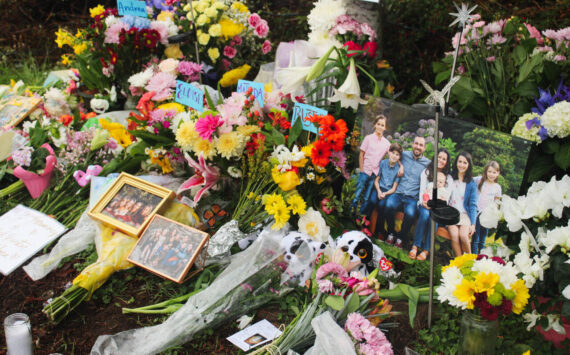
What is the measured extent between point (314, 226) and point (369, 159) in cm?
42

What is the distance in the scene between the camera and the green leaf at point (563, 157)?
2.21m

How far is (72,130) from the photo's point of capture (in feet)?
11.0

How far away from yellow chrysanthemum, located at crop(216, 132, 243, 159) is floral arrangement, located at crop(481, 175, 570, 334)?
4.07 ft

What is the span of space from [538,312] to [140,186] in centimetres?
194

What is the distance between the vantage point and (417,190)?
230 cm

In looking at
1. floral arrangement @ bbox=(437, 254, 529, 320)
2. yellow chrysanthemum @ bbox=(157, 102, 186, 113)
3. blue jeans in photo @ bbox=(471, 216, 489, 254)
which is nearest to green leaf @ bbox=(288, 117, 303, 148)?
yellow chrysanthemum @ bbox=(157, 102, 186, 113)

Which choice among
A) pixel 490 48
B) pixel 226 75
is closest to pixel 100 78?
pixel 226 75

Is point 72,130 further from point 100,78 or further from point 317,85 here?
point 317,85

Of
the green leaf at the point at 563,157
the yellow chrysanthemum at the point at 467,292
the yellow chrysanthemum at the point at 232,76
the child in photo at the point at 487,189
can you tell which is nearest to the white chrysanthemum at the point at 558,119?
the green leaf at the point at 563,157

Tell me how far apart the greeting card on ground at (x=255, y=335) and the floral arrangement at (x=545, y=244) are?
95 centimetres

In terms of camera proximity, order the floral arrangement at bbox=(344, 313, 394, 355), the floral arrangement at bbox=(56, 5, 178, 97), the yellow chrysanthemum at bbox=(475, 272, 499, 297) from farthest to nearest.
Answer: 1. the floral arrangement at bbox=(56, 5, 178, 97)
2. the floral arrangement at bbox=(344, 313, 394, 355)
3. the yellow chrysanthemum at bbox=(475, 272, 499, 297)

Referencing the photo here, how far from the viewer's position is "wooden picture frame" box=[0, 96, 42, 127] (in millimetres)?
3662

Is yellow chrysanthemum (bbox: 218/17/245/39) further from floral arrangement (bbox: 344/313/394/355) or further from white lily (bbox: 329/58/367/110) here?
floral arrangement (bbox: 344/313/394/355)

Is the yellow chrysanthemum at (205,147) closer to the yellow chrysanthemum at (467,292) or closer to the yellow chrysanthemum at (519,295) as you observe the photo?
the yellow chrysanthemum at (467,292)
